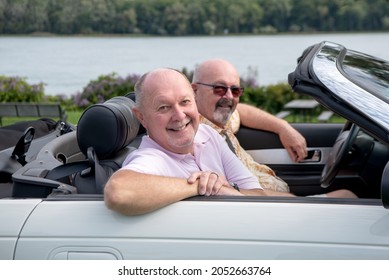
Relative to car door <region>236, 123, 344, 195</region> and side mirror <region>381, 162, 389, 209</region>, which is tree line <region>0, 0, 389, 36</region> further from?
side mirror <region>381, 162, 389, 209</region>

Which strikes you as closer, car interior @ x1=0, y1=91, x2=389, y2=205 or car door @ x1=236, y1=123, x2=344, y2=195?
car interior @ x1=0, y1=91, x2=389, y2=205

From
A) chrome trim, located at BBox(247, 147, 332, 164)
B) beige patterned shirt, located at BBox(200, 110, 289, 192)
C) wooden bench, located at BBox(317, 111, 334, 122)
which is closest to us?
beige patterned shirt, located at BBox(200, 110, 289, 192)

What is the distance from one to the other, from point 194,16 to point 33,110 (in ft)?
27.0

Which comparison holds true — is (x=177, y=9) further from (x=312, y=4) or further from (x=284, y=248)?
(x=284, y=248)

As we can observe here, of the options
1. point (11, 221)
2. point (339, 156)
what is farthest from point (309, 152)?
point (11, 221)

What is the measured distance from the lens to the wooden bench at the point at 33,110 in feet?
33.0

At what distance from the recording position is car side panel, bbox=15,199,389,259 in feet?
7.29

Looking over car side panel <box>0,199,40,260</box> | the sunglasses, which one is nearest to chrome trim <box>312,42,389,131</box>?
the sunglasses

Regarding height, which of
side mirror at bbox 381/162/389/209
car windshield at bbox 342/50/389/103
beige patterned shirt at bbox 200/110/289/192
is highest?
car windshield at bbox 342/50/389/103

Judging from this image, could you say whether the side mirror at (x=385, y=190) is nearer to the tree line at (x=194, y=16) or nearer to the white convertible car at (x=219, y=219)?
the white convertible car at (x=219, y=219)

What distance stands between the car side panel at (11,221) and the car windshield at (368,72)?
1299 mm

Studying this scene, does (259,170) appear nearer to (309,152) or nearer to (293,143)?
(293,143)

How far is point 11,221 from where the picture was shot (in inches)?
94.5

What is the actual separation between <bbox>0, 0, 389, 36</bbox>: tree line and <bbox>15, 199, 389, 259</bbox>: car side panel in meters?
8.26
